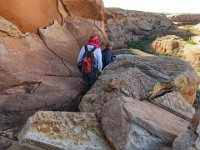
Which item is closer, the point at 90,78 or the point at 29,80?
the point at 29,80

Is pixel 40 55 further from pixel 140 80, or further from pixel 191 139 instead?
pixel 191 139

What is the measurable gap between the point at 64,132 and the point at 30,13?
4.98 meters

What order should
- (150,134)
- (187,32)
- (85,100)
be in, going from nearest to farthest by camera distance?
1. (150,134)
2. (85,100)
3. (187,32)

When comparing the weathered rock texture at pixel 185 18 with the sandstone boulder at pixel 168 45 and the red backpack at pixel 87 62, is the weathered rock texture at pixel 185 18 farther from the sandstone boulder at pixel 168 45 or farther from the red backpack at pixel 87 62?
the red backpack at pixel 87 62

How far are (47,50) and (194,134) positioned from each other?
19.7 feet

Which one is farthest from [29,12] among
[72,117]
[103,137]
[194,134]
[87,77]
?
[194,134]

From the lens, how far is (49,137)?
8367 mm

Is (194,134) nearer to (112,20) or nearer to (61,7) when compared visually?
(61,7)

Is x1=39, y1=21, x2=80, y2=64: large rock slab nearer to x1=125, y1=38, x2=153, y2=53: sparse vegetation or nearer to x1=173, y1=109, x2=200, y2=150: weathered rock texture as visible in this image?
x1=173, y1=109, x2=200, y2=150: weathered rock texture

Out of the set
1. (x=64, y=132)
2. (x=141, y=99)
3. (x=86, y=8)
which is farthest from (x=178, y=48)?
(x=64, y=132)

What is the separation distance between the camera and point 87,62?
1134 cm

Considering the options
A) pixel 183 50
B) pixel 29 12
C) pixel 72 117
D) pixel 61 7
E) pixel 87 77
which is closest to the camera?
pixel 72 117

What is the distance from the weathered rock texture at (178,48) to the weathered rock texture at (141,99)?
563 inches

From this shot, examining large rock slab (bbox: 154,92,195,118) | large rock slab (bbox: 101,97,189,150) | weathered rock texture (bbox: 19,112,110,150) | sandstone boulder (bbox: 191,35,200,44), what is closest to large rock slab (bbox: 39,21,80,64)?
large rock slab (bbox: 154,92,195,118)
